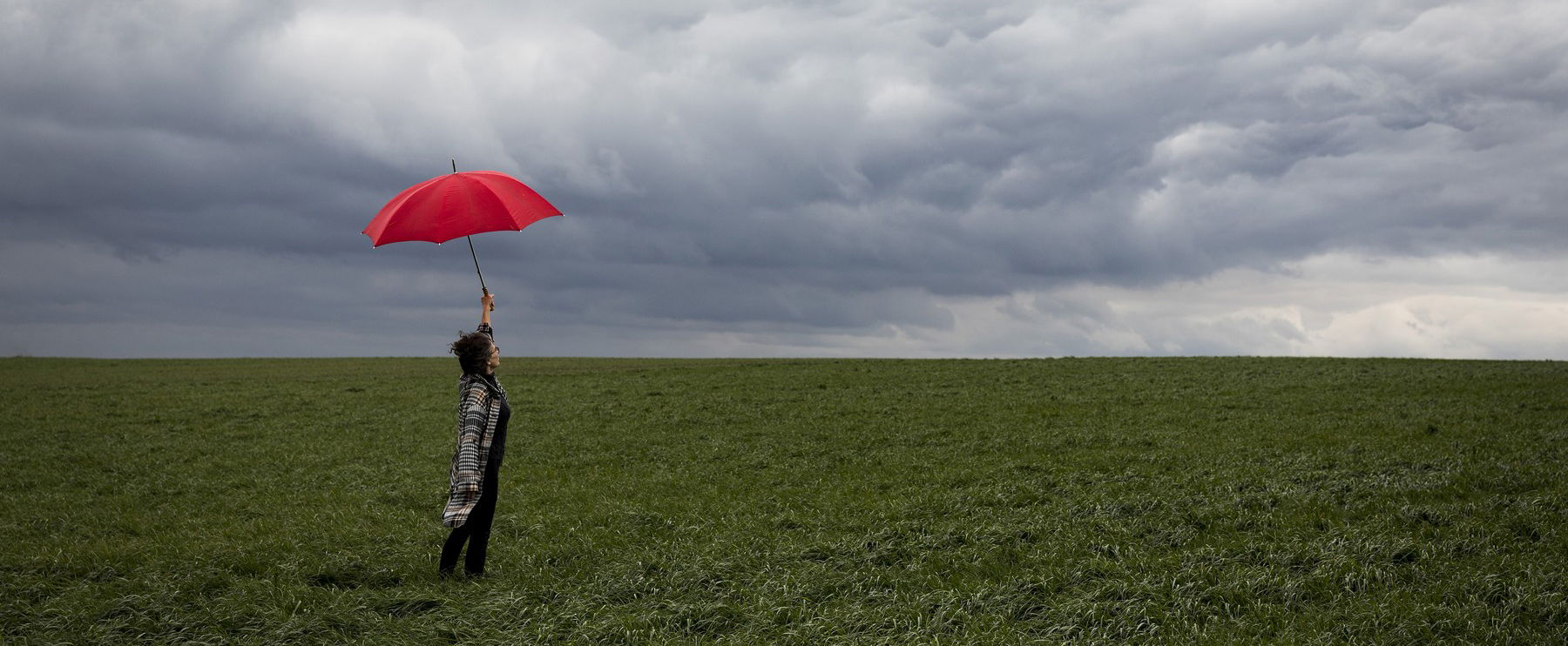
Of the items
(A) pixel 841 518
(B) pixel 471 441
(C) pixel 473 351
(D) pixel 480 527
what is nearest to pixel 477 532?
(D) pixel 480 527

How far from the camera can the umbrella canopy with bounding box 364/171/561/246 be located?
35.8 feet

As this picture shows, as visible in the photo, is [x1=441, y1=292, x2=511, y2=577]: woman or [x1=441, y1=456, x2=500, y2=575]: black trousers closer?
[x1=441, y1=292, x2=511, y2=577]: woman

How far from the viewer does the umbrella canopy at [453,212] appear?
10.9 m

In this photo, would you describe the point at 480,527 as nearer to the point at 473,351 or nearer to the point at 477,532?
the point at 477,532

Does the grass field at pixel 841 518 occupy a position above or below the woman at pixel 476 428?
below

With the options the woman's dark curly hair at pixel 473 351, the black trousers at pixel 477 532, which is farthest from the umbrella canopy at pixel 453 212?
the black trousers at pixel 477 532

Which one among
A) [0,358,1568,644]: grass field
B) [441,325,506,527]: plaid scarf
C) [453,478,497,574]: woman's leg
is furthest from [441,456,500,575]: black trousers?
[0,358,1568,644]: grass field

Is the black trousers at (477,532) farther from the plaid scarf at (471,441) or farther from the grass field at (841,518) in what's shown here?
the grass field at (841,518)

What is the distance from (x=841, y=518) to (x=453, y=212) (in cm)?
837

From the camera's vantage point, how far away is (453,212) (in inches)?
432

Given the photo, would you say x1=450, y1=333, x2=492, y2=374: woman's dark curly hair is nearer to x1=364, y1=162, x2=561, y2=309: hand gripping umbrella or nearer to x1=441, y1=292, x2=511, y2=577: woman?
x1=441, y1=292, x2=511, y2=577: woman

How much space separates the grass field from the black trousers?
283 millimetres

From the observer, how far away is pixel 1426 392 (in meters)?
30.8

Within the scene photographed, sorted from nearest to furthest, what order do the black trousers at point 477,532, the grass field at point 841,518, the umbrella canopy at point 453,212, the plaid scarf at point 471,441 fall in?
the grass field at point 841,518
the umbrella canopy at point 453,212
the plaid scarf at point 471,441
the black trousers at point 477,532
